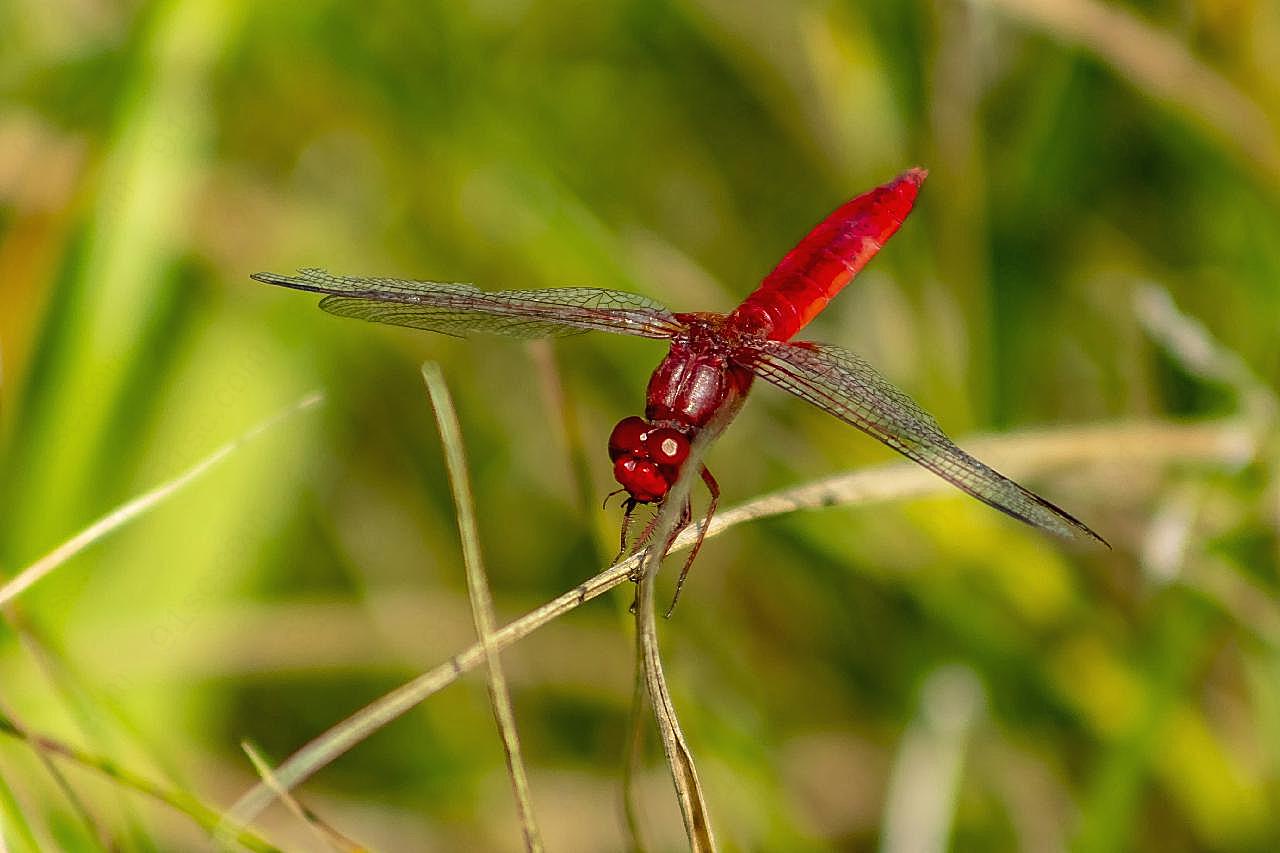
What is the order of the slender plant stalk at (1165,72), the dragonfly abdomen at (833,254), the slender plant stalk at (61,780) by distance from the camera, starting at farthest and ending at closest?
the slender plant stalk at (1165,72) < the dragonfly abdomen at (833,254) < the slender plant stalk at (61,780)

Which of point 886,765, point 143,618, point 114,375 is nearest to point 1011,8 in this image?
point 886,765

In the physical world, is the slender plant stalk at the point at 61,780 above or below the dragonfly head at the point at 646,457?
below

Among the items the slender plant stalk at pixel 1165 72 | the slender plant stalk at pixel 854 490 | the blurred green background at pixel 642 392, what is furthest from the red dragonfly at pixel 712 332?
the slender plant stalk at pixel 1165 72

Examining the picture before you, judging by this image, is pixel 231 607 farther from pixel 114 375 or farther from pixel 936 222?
pixel 936 222

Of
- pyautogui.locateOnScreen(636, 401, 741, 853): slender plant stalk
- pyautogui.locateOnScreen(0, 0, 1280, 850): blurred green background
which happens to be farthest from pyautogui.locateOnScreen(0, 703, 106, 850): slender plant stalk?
pyautogui.locateOnScreen(636, 401, 741, 853): slender plant stalk

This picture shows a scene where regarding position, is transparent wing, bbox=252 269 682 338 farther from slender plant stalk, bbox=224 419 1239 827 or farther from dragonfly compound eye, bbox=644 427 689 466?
slender plant stalk, bbox=224 419 1239 827

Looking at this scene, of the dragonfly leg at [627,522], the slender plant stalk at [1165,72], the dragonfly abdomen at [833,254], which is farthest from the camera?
the slender plant stalk at [1165,72]

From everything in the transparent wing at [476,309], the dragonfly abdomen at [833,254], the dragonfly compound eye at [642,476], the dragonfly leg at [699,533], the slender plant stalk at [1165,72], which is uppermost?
the slender plant stalk at [1165,72]

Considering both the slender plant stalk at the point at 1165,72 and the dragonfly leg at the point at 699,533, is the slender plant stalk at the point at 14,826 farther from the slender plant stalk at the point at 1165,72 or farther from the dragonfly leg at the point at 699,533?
the slender plant stalk at the point at 1165,72
